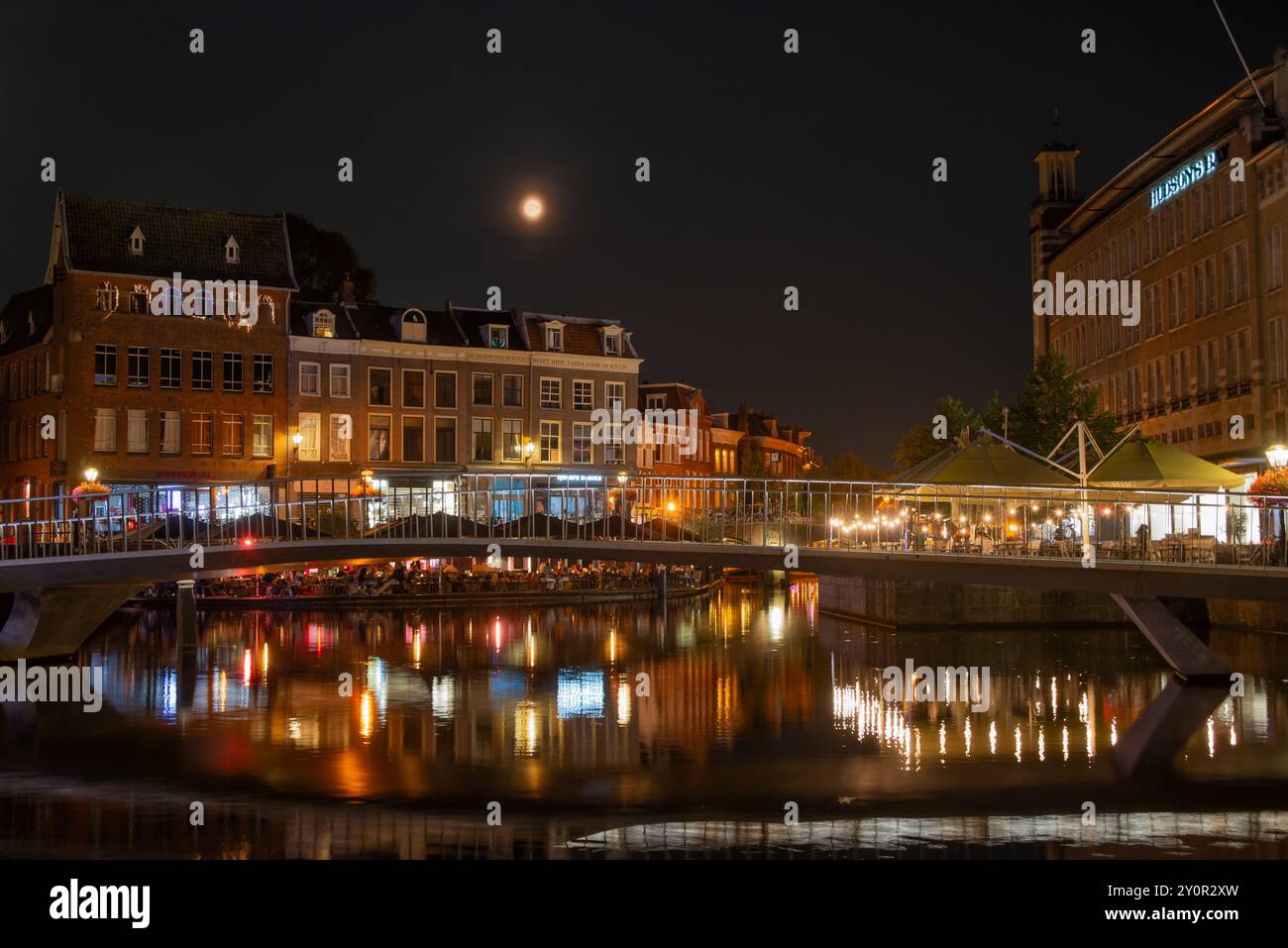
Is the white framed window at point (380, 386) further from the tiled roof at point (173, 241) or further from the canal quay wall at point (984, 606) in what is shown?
the canal quay wall at point (984, 606)

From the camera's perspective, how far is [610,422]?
76.1 meters

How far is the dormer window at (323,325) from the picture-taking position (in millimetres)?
67562

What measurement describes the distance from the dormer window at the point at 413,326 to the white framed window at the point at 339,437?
Answer: 17.9 ft

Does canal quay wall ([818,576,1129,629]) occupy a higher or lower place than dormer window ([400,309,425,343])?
lower

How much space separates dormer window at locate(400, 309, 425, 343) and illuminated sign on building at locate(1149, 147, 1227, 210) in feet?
118

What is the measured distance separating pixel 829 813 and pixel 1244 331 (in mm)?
40387

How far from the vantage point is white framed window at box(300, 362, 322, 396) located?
66.9 metres

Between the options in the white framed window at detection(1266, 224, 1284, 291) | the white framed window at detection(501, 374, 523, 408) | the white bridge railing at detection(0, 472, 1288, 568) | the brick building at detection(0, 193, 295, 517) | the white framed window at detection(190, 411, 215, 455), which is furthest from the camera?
the white framed window at detection(501, 374, 523, 408)

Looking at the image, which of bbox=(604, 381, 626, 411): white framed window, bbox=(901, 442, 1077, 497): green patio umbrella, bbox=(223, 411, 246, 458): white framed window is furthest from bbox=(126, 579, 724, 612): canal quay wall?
bbox=(901, 442, 1077, 497): green patio umbrella

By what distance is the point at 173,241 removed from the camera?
212 feet

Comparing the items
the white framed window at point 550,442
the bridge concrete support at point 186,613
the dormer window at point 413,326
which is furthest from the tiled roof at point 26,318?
the bridge concrete support at point 186,613

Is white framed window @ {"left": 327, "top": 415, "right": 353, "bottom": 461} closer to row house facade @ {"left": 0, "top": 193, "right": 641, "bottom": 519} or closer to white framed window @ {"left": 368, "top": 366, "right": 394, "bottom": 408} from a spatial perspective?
row house facade @ {"left": 0, "top": 193, "right": 641, "bottom": 519}
